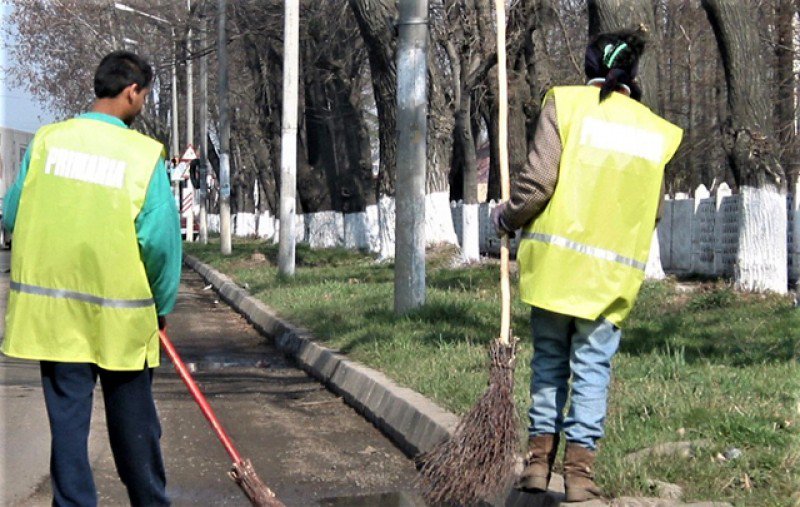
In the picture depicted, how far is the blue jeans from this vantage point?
17.6ft

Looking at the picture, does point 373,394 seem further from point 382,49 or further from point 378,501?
point 382,49

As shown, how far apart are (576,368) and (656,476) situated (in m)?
0.64

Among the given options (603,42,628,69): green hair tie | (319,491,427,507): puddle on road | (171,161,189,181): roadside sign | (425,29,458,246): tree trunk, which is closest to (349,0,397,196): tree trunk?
(425,29,458,246): tree trunk

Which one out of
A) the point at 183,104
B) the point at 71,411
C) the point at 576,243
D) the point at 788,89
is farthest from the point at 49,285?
the point at 183,104

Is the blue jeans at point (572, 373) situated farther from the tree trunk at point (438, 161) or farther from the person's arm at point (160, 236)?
the tree trunk at point (438, 161)

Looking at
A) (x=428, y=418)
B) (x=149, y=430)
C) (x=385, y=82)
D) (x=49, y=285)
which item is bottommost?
(x=428, y=418)

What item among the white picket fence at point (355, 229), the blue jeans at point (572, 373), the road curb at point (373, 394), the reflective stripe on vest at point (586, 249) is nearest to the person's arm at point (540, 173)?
the reflective stripe on vest at point (586, 249)

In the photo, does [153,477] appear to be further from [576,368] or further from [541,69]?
[541,69]

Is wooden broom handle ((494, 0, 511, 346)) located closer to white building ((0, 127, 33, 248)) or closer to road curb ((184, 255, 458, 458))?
road curb ((184, 255, 458, 458))

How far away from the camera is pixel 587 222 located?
5352mm

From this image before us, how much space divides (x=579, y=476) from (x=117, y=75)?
2.29 meters

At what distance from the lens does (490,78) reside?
82.2 feet

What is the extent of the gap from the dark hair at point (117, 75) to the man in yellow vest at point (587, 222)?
1521 mm

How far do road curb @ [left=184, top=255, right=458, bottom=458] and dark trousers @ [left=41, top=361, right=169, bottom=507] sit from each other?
2.65 metres
